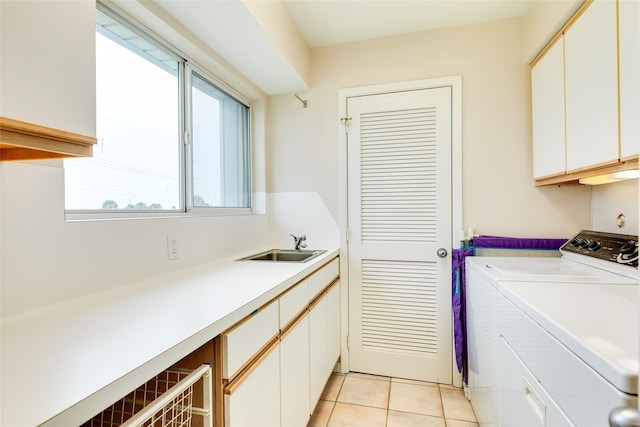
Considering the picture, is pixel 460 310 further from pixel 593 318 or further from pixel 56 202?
pixel 56 202

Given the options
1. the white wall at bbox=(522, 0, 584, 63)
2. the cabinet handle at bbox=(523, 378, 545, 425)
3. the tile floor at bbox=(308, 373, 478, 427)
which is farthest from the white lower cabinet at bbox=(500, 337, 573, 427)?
the white wall at bbox=(522, 0, 584, 63)

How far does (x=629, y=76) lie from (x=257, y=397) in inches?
72.0

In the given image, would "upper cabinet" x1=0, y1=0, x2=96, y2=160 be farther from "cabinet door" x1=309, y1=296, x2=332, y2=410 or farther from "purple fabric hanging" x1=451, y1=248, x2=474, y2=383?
"purple fabric hanging" x1=451, y1=248, x2=474, y2=383

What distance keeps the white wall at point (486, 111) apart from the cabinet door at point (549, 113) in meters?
0.13

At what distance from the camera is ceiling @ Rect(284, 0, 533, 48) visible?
190 centimetres

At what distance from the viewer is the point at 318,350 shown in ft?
5.89

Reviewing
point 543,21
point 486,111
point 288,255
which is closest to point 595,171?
point 486,111

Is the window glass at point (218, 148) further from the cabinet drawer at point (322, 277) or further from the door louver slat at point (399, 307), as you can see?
the door louver slat at point (399, 307)

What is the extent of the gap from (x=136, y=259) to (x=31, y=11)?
0.89 m

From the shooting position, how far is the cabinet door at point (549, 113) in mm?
1597

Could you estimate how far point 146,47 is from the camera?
1577 mm

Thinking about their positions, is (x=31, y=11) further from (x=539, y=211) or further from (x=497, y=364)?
(x=539, y=211)

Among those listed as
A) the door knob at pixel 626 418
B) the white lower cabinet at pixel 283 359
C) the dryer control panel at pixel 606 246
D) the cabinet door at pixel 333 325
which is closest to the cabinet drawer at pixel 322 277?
the white lower cabinet at pixel 283 359

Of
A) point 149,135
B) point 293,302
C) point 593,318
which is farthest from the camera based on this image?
point 149,135
